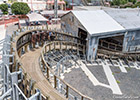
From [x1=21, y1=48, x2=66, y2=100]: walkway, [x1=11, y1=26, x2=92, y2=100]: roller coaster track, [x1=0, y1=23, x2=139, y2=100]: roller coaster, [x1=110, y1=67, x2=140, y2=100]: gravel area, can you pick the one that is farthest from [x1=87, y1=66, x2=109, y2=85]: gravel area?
[x1=21, y1=48, x2=66, y2=100]: walkway

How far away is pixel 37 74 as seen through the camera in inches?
492

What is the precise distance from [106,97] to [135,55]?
10890mm

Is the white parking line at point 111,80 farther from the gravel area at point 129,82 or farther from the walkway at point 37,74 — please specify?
the walkway at point 37,74

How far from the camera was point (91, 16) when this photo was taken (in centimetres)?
2422

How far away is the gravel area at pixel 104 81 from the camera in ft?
49.5

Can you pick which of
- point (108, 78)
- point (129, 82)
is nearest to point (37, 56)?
point (108, 78)

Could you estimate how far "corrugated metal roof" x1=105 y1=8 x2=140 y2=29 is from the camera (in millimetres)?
23375

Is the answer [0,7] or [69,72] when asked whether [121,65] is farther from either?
[0,7]

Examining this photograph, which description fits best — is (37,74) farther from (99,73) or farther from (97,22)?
(97,22)

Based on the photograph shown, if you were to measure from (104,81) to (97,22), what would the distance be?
977 centimetres

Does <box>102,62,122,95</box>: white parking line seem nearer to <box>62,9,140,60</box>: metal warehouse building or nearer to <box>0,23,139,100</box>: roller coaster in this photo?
<box>0,23,139,100</box>: roller coaster

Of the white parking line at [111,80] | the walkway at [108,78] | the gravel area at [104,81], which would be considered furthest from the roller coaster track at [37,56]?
the white parking line at [111,80]

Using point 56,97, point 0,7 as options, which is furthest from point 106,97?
point 0,7

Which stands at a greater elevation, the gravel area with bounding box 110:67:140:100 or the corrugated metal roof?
the corrugated metal roof
